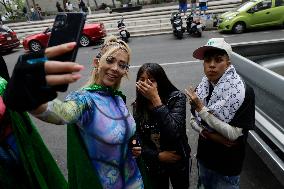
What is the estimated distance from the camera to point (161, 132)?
2.26m

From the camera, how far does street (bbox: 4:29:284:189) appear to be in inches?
137

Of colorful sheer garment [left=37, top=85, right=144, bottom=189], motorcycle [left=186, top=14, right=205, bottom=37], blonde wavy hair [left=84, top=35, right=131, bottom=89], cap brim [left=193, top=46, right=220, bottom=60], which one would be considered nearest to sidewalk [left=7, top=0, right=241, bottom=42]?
motorcycle [left=186, top=14, right=205, bottom=37]

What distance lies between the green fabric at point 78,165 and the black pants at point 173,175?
0.71 metres

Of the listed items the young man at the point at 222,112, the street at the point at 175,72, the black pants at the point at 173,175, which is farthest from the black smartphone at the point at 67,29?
the black pants at the point at 173,175

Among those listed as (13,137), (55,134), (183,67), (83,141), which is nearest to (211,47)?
(83,141)

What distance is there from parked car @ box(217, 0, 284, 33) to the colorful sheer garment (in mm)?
12127

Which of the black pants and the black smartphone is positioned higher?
the black smartphone

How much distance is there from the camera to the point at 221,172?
2.40m

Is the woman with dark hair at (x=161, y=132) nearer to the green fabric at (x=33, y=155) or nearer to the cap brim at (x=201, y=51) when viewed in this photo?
the cap brim at (x=201, y=51)

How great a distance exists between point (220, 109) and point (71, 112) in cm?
117

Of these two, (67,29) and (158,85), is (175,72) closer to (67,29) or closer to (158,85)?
(158,85)

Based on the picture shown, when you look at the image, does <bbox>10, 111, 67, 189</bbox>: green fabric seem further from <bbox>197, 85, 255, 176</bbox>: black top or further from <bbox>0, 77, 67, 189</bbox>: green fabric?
<bbox>197, 85, 255, 176</bbox>: black top

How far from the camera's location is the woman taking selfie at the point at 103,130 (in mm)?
1713

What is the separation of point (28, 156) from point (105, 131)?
0.48m
